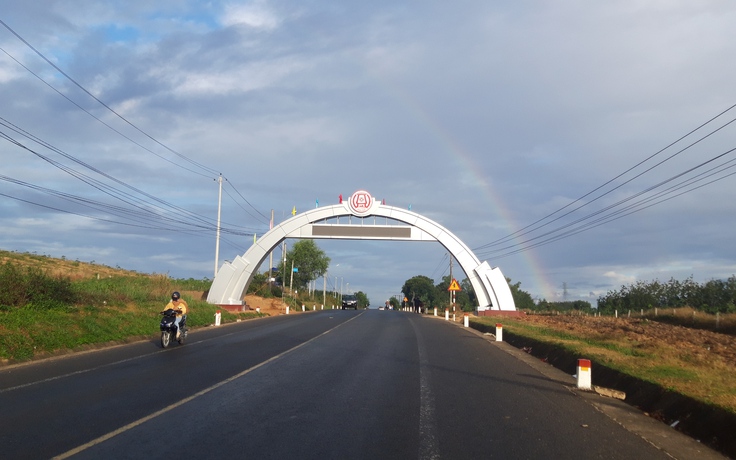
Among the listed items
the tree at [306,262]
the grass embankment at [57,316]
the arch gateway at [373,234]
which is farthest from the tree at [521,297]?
the grass embankment at [57,316]

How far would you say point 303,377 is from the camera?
508 inches

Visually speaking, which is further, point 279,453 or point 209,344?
point 209,344

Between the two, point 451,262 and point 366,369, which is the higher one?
point 451,262

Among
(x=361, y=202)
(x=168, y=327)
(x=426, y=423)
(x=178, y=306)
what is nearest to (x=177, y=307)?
(x=178, y=306)

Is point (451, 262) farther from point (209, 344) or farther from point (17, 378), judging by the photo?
point (17, 378)

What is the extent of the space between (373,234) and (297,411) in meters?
40.4

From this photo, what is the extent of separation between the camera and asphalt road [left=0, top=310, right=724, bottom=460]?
23.4ft

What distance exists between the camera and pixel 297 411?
30.2 ft

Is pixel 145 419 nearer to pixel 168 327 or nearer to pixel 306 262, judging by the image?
pixel 168 327

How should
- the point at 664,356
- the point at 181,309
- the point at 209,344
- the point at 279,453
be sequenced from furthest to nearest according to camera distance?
the point at 209,344 → the point at 181,309 → the point at 664,356 → the point at 279,453

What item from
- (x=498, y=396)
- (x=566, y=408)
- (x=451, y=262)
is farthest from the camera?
(x=451, y=262)

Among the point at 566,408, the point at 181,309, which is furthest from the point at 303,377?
the point at 181,309

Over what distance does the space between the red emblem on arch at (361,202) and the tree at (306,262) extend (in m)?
50.1

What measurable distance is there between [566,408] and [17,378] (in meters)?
10.7
